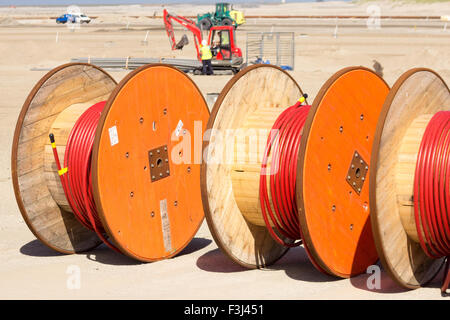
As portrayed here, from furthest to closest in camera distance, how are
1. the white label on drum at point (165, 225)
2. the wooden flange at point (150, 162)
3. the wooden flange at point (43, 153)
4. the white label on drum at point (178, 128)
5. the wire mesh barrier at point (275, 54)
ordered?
the wire mesh barrier at point (275, 54) → the white label on drum at point (178, 128) → the white label on drum at point (165, 225) → the wooden flange at point (43, 153) → the wooden flange at point (150, 162)

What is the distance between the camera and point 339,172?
696 centimetres

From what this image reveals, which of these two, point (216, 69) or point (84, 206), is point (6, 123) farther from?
point (216, 69)

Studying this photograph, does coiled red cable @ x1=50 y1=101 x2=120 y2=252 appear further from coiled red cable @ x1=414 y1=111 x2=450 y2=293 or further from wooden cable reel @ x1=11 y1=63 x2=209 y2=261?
coiled red cable @ x1=414 y1=111 x2=450 y2=293

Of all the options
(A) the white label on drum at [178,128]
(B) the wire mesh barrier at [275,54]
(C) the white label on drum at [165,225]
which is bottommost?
(C) the white label on drum at [165,225]

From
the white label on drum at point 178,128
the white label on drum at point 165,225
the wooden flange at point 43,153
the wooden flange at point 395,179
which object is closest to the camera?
the wooden flange at point 395,179

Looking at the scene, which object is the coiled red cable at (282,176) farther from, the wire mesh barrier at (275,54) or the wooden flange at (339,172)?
the wire mesh barrier at (275,54)

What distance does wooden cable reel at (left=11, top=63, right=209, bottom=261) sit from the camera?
283 inches

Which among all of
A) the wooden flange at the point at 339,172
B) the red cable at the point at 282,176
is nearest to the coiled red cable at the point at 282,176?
the red cable at the point at 282,176

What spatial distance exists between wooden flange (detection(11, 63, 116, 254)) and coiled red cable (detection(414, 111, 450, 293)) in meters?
3.84

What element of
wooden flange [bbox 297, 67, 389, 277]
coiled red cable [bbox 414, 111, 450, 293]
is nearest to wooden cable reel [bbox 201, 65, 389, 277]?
wooden flange [bbox 297, 67, 389, 277]

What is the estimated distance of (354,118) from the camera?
720cm

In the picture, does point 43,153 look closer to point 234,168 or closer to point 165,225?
point 165,225

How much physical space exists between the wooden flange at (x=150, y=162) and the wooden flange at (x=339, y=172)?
5.99 feet

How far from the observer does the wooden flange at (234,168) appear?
7078 millimetres
